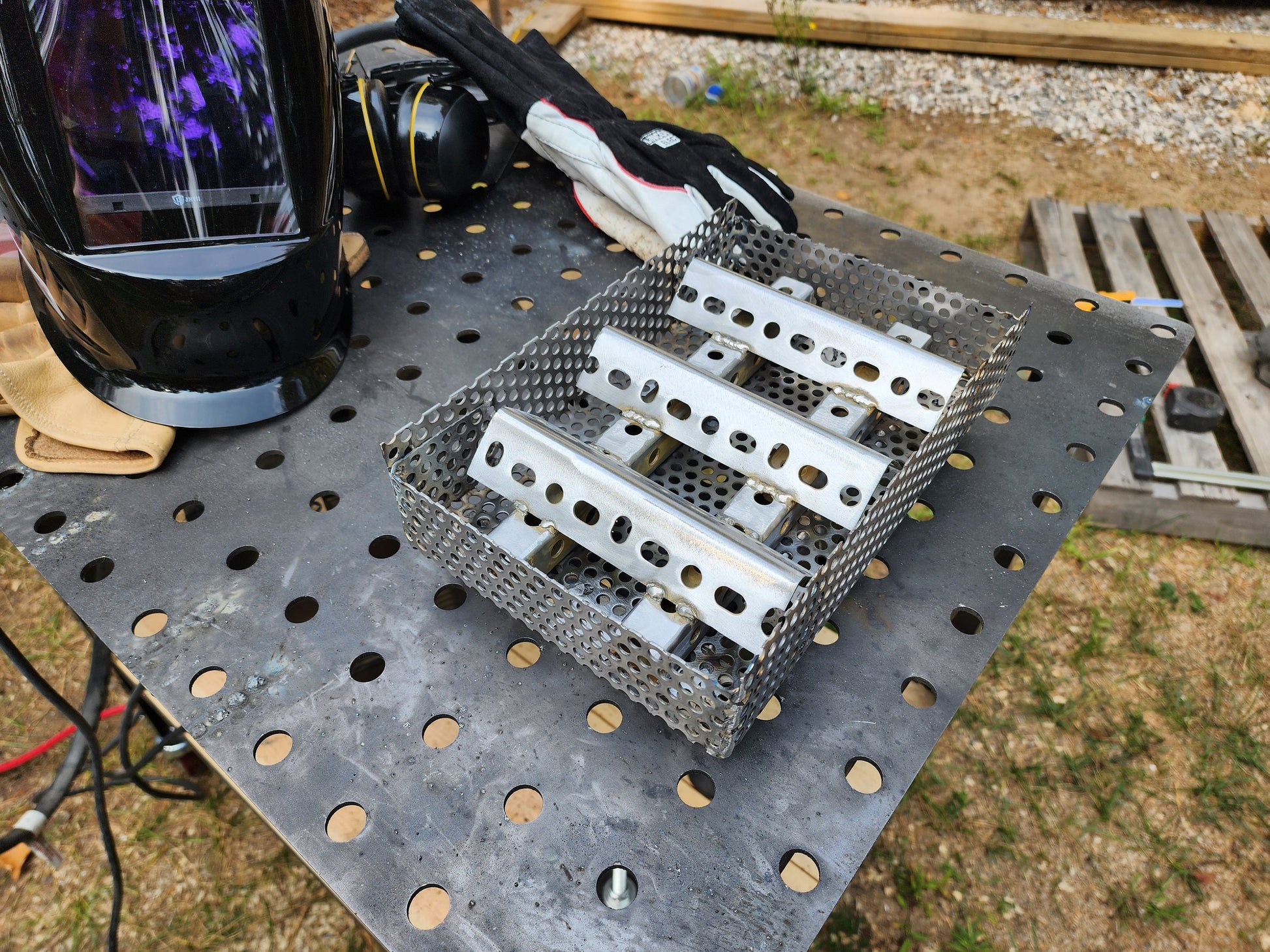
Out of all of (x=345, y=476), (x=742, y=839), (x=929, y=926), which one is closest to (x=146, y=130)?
(x=345, y=476)

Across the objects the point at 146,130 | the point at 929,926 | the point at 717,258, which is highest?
the point at 146,130

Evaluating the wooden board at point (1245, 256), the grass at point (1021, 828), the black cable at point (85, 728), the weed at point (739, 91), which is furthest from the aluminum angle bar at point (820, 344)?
the weed at point (739, 91)

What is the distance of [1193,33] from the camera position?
134 inches

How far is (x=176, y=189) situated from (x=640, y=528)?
54 cm

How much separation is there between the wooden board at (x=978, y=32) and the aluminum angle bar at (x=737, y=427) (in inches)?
131

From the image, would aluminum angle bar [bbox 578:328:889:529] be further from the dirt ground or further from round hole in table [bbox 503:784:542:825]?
the dirt ground

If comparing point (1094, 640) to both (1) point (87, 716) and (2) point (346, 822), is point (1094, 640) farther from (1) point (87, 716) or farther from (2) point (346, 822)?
(1) point (87, 716)

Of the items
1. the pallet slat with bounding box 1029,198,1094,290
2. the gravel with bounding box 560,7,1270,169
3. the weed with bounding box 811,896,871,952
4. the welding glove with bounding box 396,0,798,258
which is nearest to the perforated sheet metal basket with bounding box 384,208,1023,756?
the welding glove with bounding box 396,0,798,258

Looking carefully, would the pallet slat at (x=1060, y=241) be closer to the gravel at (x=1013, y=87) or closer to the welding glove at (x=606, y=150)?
the gravel at (x=1013, y=87)

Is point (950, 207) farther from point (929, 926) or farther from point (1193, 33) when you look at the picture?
point (929, 926)

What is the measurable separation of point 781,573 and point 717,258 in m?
0.51

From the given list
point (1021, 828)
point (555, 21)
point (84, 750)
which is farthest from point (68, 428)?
point (555, 21)

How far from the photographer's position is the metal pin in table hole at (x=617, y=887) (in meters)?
0.62

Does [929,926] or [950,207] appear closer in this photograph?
[929,926]
